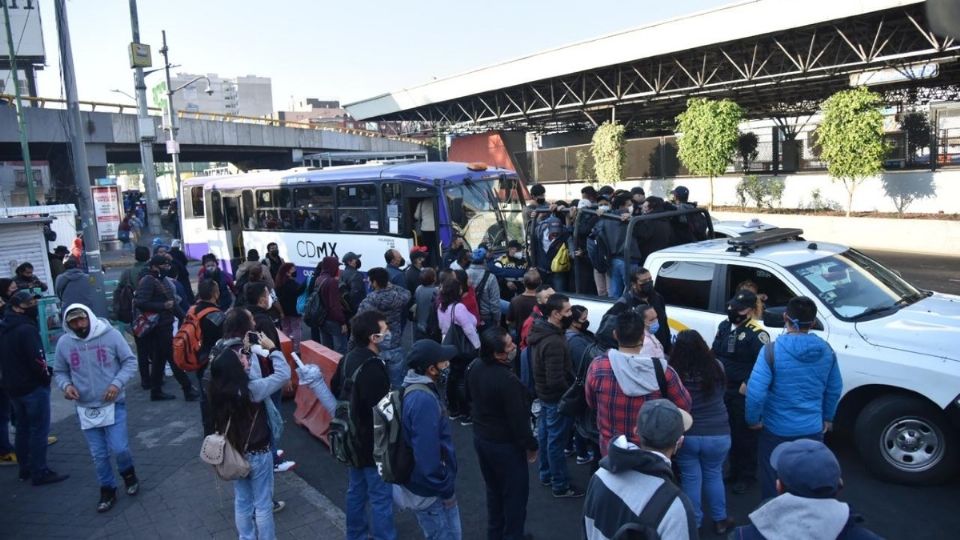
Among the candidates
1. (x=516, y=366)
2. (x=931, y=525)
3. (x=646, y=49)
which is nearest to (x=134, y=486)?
(x=516, y=366)

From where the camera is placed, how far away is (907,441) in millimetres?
5273

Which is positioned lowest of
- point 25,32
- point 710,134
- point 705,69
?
point 710,134

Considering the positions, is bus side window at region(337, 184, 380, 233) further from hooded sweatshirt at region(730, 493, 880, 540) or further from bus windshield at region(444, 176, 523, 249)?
hooded sweatshirt at region(730, 493, 880, 540)

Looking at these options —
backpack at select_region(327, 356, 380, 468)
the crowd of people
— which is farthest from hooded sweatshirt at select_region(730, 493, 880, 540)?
backpack at select_region(327, 356, 380, 468)

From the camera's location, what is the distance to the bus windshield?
12.3 m

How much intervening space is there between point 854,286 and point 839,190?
1811 centimetres

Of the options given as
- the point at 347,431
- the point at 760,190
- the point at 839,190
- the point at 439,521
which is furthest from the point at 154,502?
the point at 760,190

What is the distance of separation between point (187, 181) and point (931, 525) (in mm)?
20521

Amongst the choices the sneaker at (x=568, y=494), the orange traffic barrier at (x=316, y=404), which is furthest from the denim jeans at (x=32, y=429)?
the sneaker at (x=568, y=494)

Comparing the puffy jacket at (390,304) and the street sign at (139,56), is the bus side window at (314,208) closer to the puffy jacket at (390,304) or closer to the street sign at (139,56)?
the puffy jacket at (390,304)

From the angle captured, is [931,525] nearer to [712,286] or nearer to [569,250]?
[712,286]

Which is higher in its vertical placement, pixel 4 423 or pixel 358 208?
pixel 358 208

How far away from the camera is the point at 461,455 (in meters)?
6.71

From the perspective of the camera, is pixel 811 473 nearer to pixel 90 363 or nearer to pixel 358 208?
pixel 90 363
